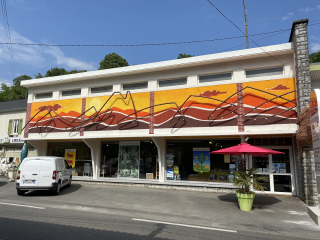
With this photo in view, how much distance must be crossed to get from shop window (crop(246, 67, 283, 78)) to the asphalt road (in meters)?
6.17

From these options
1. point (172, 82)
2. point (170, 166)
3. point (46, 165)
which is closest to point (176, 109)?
point (172, 82)

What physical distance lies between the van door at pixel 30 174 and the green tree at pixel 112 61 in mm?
32530

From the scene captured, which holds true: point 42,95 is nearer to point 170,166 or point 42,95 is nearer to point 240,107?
point 170,166

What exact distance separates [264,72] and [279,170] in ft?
16.7

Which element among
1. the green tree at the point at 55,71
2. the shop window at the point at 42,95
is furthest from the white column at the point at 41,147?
the green tree at the point at 55,71

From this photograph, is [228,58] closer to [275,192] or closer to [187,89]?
[187,89]

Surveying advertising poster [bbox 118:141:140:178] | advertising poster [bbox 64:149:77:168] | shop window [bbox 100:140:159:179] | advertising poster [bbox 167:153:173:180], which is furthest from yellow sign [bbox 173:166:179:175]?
advertising poster [bbox 64:149:77:168]

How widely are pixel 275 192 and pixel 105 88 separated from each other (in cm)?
1186

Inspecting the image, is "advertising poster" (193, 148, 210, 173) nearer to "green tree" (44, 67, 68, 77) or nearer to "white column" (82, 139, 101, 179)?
"white column" (82, 139, 101, 179)

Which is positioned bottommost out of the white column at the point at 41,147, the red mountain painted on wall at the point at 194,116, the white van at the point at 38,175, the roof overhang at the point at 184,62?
the white van at the point at 38,175

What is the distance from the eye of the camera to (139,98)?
14.7 meters

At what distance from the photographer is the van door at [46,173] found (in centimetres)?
1062

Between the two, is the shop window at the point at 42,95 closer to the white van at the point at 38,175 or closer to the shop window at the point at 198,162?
the white van at the point at 38,175

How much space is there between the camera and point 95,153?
15.9 meters
